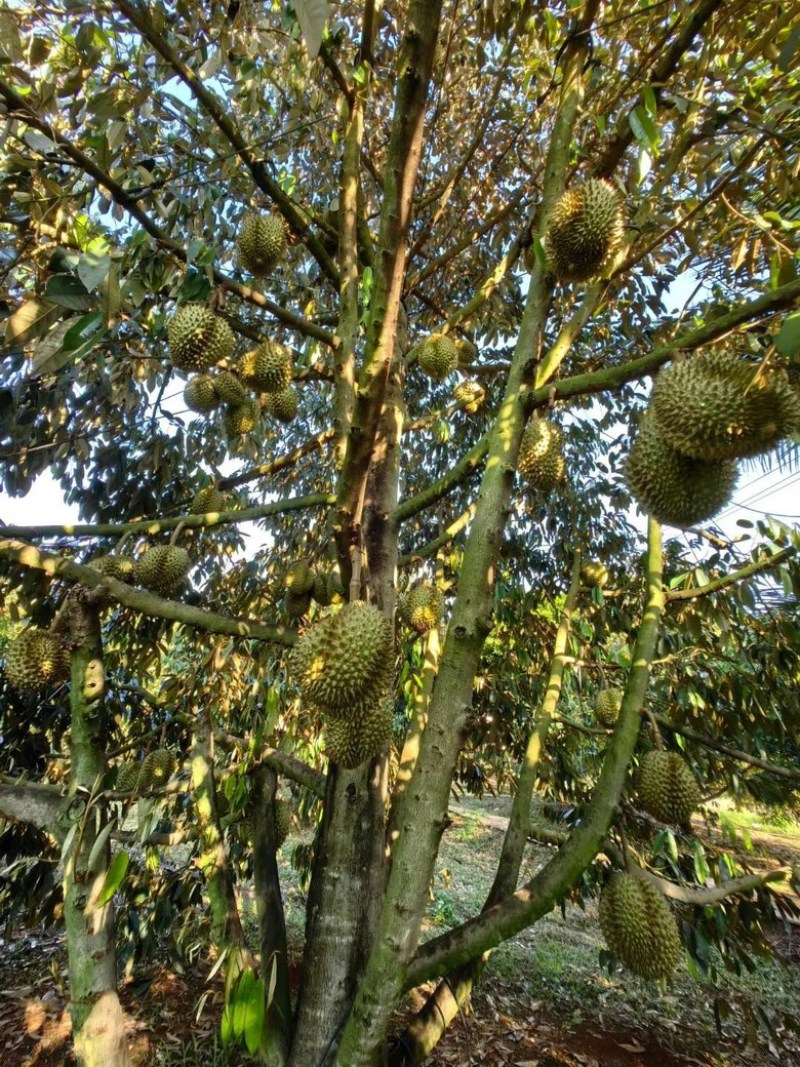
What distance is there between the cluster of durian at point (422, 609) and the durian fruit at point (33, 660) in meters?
1.21

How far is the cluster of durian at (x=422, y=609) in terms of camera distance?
7.80 ft

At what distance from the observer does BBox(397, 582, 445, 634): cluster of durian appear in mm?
2377

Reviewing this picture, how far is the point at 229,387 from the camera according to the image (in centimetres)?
216

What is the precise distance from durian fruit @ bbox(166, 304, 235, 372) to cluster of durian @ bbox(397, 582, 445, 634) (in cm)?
118

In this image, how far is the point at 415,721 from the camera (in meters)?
1.78

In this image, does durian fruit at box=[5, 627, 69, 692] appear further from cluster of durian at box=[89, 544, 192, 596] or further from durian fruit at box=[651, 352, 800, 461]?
durian fruit at box=[651, 352, 800, 461]

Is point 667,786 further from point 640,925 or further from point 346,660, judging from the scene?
point 346,660

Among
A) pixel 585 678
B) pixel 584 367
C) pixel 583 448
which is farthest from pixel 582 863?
pixel 583 448

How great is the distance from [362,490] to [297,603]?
1.03 meters

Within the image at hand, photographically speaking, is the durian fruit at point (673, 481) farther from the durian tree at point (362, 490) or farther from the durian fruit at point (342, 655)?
the durian fruit at point (342, 655)

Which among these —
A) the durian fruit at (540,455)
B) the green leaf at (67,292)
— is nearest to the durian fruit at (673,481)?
the durian fruit at (540,455)

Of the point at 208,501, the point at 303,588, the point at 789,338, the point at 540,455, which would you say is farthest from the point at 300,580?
the point at 789,338

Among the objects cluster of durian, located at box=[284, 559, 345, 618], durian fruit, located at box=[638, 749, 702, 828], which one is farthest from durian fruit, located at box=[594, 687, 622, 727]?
cluster of durian, located at box=[284, 559, 345, 618]

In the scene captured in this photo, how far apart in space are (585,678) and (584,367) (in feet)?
6.18
